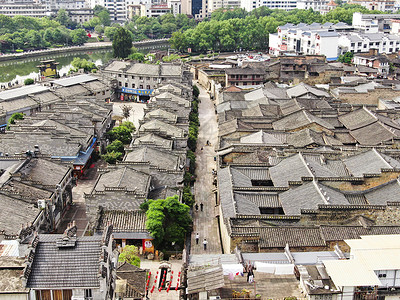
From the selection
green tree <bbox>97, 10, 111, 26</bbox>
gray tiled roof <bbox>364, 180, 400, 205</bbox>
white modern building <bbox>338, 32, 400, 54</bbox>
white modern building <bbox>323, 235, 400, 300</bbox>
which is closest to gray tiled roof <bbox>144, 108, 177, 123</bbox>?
gray tiled roof <bbox>364, 180, 400, 205</bbox>

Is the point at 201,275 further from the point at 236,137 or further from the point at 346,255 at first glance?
the point at 236,137

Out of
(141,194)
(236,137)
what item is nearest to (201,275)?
(141,194)

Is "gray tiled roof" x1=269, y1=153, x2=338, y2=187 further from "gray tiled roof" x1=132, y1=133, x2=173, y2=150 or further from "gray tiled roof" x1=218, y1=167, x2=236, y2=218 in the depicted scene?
"gray tiled roof" x1=132, y1=133, x2=173, y2=150

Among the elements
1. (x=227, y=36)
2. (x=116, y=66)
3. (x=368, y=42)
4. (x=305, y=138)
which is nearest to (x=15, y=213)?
(x=305, y=138)

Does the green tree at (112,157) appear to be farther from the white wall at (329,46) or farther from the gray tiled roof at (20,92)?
the white wall at (329,46)

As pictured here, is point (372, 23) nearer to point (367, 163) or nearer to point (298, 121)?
point (298, 121)
